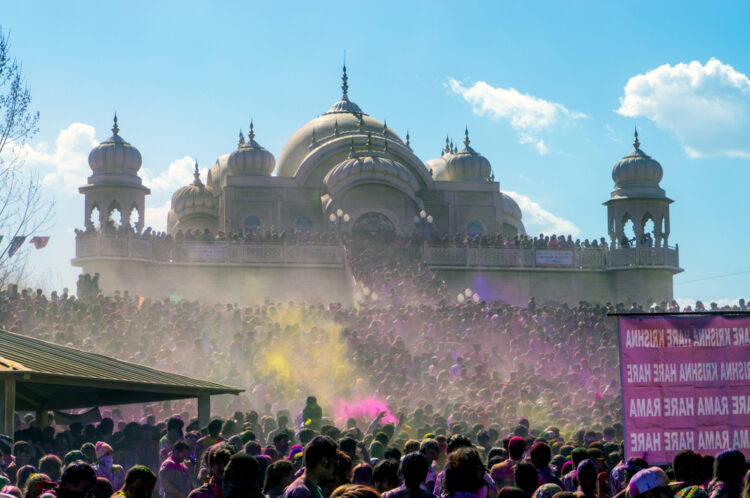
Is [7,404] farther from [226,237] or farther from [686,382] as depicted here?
[226,237]

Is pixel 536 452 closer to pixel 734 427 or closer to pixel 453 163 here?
pixel 734 427

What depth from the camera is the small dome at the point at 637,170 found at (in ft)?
150

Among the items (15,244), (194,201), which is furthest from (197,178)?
(15,244)

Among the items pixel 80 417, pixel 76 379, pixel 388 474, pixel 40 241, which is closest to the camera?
pixel 388 474

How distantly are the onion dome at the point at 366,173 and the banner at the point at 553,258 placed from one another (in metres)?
6.69

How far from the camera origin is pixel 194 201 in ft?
174

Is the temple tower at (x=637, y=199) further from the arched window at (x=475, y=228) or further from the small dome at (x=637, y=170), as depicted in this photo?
the arched window at (x=475, y=228)

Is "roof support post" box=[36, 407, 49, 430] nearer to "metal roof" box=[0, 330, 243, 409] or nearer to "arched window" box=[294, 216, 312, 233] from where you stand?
"metal roof" box=[0, 330, 243, 409]

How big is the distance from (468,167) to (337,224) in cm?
1095

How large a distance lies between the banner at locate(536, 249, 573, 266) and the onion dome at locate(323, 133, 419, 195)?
669 cm

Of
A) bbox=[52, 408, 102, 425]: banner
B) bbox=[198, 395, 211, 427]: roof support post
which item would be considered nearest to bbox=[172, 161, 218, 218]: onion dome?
bbox=[52, 408, 102, 425]: banner

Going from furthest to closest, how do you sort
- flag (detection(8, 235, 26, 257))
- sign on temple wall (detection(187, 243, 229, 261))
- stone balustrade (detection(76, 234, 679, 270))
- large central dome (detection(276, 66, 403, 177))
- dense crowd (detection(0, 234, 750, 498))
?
1. large central dome (detection(276, 66, 403, 177))
2. sign on temple wall (detection(187, 243, 229, 261))
3. stone balustrade (detection(76, 234, 679, 270))
4. flag (detection(8, 235, 26, 257))
5. dense crowd (detection(0, 234, 750, 498))

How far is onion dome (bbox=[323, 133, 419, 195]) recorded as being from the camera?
4350cm

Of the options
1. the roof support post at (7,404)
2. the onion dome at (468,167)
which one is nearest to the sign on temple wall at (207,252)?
the onion dome at (468,167)
